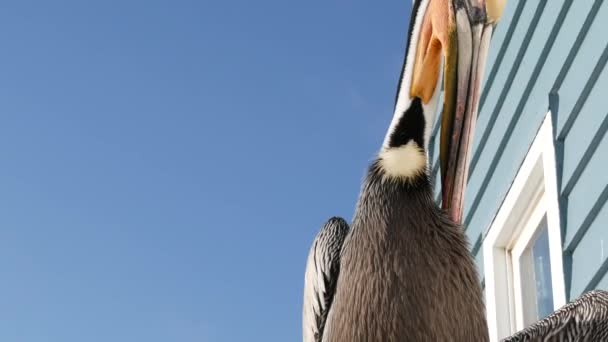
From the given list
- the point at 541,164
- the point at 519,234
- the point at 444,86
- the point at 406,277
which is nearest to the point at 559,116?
the point at 541,164

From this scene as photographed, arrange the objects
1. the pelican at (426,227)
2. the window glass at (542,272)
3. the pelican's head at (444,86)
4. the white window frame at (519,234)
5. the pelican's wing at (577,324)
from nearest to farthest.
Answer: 1. the pelican's wing at (577,324)
2. the pelican at (426,227)
3. the pelican's head at (444,86)
4. the white window frame at (519,234)
5. the window glass at (542,272)

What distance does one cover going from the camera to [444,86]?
10.7 feet

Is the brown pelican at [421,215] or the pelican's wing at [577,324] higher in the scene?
the brown pelican at [421,215]

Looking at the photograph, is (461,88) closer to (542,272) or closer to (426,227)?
(426,227)

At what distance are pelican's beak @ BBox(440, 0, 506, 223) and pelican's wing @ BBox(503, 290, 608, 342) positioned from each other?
1.28ft

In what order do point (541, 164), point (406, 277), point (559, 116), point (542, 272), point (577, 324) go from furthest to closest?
1. point (542, 272)
2. point (541, 164)
3. point (559, 116)
4. point (406, 277)
5. point (577, 324)

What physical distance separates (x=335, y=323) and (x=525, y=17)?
6.03 ft

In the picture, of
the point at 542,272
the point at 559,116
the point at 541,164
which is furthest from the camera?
the point at 542,272

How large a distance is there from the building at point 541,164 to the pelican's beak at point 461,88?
2.16 ft

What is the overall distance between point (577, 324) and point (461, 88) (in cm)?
69

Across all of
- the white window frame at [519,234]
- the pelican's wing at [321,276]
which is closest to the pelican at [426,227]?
the pelican's wing at [321,276]

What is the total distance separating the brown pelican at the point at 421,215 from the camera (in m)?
3.11

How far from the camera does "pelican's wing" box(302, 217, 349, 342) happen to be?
12.5 ft

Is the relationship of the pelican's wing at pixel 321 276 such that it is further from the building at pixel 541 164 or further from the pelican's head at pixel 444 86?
the building at pixel 541 164
